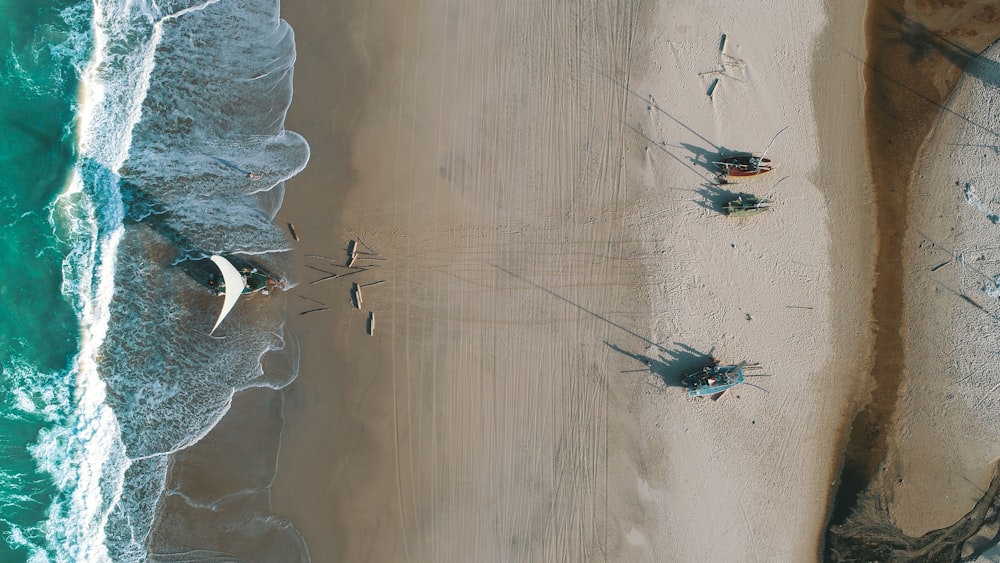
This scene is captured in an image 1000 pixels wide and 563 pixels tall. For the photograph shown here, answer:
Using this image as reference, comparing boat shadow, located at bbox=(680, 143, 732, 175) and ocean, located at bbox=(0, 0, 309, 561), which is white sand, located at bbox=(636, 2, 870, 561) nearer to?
boat shadow, located at bbox=(680, 143, 732, 175)

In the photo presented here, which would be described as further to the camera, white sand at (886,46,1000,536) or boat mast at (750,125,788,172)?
white sand at (886,46,1000,536)

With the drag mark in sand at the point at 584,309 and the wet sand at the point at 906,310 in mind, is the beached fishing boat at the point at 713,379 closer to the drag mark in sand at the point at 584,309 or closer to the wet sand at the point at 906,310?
the drag mark in sand at the point at 584,309

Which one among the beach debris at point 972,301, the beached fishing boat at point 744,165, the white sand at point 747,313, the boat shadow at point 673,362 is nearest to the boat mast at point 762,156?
the beached fishing boat at point 744,165

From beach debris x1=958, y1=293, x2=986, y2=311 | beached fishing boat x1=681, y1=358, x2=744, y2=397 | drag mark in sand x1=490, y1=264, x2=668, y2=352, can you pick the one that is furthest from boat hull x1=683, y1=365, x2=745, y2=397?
beach debris x1=958, y1=293, x2=986, y2=311


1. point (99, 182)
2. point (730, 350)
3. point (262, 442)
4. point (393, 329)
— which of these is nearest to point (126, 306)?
point (99, 182)

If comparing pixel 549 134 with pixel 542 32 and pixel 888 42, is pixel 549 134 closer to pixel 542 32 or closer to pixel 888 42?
pixel 542 32

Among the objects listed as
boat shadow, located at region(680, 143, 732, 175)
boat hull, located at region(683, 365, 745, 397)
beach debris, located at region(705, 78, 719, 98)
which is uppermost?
beach debris, located at region(705, 78, 719, 98)
